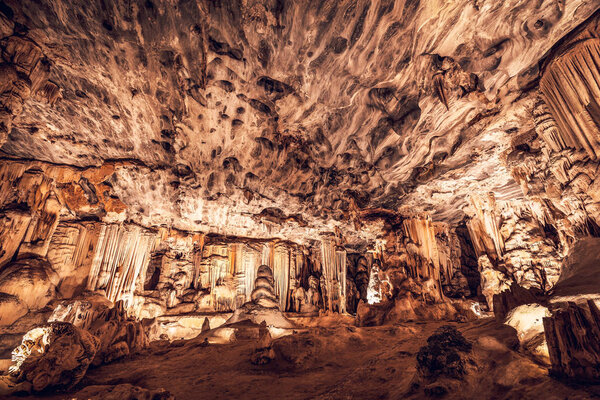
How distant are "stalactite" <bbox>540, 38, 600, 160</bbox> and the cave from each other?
43 mm

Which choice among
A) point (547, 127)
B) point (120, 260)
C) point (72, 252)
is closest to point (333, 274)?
point (120, 260)

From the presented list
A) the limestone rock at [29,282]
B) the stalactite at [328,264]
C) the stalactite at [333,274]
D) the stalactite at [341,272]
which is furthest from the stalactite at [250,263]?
the limestone rock at [29,282]

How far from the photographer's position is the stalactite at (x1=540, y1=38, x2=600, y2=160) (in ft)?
19.6

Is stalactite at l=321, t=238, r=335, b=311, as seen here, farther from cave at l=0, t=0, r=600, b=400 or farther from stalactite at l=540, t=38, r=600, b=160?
stalactite at l=540, t=38, r=600, b=160

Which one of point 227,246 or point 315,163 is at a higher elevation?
point 315,163

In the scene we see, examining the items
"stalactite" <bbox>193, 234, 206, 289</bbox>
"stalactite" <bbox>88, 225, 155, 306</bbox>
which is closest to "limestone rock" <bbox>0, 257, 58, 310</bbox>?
"stalactite" <bbox>88, 225, 155, 306</bbox>

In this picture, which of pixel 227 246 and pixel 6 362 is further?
pixel 227 246

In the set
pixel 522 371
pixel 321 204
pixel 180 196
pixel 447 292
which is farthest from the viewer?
pixel 447 292

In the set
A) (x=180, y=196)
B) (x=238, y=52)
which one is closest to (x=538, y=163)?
(x=238, y=52)

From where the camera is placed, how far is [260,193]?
41.1 ft

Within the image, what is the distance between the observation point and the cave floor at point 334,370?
11.1 ft

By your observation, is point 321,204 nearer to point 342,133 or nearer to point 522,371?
point 342,133

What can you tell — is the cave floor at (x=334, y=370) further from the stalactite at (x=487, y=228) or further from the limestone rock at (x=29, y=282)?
the stalactite at (x=487, y=228)

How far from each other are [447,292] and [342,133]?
12028 mm
